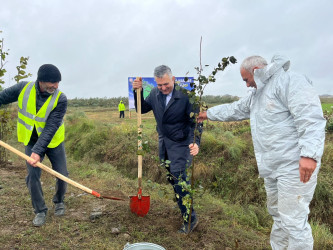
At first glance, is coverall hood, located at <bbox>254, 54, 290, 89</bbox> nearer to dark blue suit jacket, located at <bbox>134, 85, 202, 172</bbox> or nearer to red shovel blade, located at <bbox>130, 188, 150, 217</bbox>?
dark blue suit jacket, located at <bbox>134, 85, 202, 172</bbox>

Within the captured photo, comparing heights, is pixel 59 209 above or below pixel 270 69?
below

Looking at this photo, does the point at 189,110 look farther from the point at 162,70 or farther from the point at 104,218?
the point at 104,218

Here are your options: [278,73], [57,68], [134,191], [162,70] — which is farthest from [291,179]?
[134,191]

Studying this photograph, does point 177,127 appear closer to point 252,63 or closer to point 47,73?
point 252,63

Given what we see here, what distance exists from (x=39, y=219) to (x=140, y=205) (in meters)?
1.25

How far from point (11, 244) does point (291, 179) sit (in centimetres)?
291

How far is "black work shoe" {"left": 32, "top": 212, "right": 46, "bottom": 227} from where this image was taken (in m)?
3.41

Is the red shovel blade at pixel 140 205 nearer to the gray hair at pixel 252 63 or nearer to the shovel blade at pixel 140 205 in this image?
the shovel blade at pixel 140 205

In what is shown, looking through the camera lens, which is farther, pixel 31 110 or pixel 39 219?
pixel 39 219

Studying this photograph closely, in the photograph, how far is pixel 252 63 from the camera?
2510 millimetres

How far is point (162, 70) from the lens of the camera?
3105 mm

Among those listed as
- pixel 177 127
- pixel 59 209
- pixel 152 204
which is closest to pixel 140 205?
pixel 152 204

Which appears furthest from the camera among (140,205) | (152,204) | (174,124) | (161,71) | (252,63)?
(152,204)

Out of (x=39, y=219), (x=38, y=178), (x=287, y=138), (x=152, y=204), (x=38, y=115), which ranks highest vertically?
(x=38, y=115)
